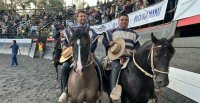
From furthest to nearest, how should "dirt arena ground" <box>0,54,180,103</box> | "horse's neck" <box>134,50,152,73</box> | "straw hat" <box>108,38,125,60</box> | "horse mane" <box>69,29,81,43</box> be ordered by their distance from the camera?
"dirt arena ground" <box>0,54,180,103</box>
"straw hat" <box>108,38,125,60</box>
"horse mane" <box>69,29,81,43</box>
"horse's neck" <box>134,50,152,73</box>

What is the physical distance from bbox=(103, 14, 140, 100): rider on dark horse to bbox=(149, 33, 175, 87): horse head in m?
1.29

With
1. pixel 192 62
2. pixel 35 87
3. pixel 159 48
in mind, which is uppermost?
pixel 159 48

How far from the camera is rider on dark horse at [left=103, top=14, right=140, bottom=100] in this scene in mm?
7371

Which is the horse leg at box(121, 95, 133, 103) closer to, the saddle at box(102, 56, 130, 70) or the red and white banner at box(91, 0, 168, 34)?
the saddle at box(102, 56, 130, 70)

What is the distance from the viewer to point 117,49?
7555 millimetres

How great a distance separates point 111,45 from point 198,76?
1954 mm

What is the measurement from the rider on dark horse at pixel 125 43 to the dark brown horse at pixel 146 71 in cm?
16

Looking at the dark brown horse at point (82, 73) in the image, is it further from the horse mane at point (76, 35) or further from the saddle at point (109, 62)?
the saddle at point (109, 62)

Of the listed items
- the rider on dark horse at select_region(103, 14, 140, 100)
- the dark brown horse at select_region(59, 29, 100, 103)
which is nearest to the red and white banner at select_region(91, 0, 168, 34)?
the rider on dark horse at select_region(103, 14, 140, 100)

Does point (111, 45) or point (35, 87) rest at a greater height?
point (111, 45)

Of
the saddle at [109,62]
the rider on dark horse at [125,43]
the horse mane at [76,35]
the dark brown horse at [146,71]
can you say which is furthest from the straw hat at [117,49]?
the horse mane at [76,35]

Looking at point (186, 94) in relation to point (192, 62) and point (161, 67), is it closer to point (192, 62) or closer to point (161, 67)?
point (192, 62)

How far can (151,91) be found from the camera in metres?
6.84

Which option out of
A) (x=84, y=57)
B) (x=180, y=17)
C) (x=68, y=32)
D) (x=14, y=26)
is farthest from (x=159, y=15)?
(x=14, y=26)
